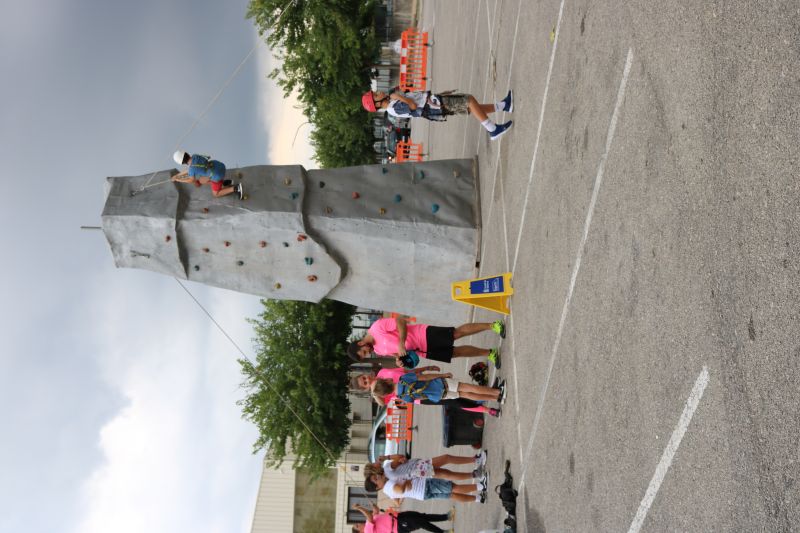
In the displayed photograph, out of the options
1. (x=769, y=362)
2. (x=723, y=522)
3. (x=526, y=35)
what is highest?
(x=526, y=35)

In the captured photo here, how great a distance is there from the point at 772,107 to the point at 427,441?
14.5 m

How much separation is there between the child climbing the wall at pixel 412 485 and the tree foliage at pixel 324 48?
56.9ft

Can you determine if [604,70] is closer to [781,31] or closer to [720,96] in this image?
[720,96]

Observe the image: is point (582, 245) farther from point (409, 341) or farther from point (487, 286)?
point (409, 341)

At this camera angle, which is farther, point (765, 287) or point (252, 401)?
point (252, 401)

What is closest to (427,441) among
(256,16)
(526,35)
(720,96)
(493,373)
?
(493,373)

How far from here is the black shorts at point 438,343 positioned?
913 centimetres

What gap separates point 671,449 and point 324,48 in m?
23.3

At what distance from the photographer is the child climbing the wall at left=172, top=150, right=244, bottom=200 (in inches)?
359

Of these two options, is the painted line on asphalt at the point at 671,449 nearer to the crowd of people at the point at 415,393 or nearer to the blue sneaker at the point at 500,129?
the crowd of people at the point at 415,393

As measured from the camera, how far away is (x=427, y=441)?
16344 millimetres

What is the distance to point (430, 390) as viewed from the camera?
838cm

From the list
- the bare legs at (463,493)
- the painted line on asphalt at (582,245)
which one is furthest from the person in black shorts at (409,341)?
the painted line on asphalt at (582,245)

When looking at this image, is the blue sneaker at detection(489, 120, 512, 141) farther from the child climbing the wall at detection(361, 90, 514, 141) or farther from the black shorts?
the black shorts
